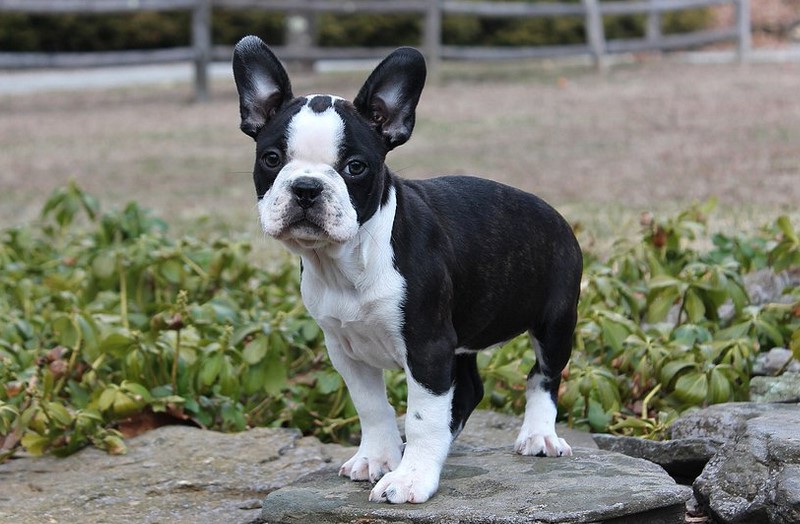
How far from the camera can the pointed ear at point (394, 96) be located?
365 cm

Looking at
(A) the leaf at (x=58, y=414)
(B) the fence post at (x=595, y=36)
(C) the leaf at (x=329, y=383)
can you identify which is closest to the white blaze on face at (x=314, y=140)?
(C) the leaf at (x=329, y=383)

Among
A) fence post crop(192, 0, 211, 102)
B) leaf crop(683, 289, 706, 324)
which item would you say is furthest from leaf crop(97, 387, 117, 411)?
fence post crop(192, 0, 211, 102)

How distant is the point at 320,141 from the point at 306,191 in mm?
179

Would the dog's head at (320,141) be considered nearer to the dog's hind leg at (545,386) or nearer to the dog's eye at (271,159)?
the dog's eye at (271,159)

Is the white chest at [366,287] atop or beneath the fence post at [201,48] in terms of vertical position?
atop

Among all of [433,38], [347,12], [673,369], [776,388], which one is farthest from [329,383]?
[347,12]

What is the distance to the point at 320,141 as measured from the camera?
3.41 m

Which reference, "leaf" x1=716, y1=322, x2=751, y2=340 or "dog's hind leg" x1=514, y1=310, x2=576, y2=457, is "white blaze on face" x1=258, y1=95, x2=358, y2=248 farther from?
"leaf" x1=716, y1=322, x2=751, y2=340

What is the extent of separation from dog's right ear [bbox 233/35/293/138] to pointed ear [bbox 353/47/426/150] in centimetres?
23

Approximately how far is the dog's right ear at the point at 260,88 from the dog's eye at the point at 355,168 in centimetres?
37

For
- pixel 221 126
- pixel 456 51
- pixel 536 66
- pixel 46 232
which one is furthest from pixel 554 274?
pixel 536 66

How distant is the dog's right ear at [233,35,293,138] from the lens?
369 cm

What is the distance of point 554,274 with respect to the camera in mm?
4098

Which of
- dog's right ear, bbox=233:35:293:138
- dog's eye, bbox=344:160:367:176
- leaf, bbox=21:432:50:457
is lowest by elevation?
leaf, bbox=21:432:50:457
